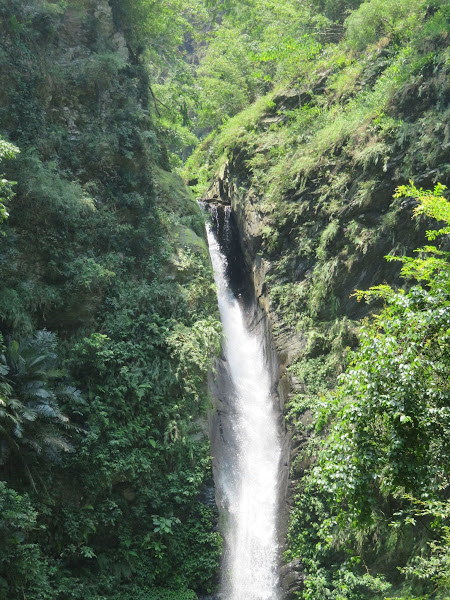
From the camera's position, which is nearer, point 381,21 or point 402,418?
point 402,418

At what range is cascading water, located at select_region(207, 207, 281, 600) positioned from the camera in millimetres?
10586

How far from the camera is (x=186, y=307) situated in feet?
42.2

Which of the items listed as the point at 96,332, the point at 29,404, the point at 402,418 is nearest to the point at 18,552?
the point at 29,404

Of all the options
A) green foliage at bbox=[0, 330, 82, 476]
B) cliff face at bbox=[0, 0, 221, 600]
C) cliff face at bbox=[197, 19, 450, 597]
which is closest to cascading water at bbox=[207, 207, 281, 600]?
cliff face at bbox=[197, 19, 450, 597]

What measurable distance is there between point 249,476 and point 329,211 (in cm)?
745

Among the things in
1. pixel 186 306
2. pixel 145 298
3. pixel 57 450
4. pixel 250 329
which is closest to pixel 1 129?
pixel 145 298

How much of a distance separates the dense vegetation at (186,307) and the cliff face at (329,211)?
0.06m

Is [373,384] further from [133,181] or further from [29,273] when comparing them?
[133,181]

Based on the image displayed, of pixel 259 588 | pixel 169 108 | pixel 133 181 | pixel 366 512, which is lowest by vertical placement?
pixel 259 588

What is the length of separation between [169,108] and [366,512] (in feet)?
59.3

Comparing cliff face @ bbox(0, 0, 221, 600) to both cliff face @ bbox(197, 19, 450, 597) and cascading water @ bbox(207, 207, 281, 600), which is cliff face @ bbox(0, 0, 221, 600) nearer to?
cascading water @ bbox(207, 207, 281, 600)

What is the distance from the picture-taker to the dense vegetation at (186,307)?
22.2ft

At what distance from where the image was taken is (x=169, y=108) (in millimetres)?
20562

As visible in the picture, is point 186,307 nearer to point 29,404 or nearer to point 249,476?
point 249,476
